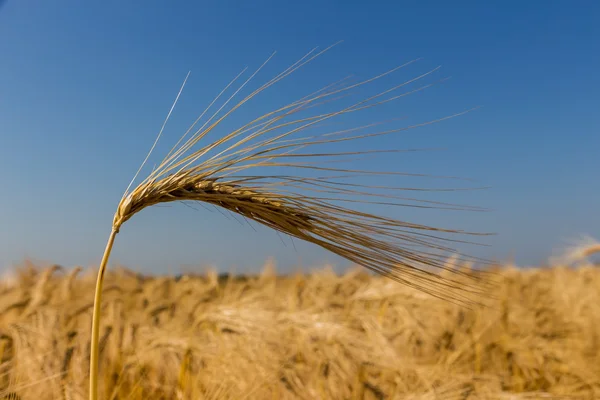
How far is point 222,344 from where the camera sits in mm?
2340

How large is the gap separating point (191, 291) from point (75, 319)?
0.99 meters

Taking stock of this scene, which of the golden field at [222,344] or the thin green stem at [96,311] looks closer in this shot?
the thin green stem at [96,311]

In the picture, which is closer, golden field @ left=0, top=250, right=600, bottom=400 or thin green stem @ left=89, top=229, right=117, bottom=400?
thin green stem @ left=89, top=229, right=117, bottom=400

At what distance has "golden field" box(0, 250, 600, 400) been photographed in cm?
212

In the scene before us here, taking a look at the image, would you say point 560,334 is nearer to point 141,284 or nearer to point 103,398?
point 141,284

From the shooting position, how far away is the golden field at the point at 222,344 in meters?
2.12

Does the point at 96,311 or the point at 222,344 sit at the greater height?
the point at 96,311

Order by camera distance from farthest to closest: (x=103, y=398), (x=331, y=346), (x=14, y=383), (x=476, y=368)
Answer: (x=476, y=368) < (x=331, y=346) < (x=103, y=398) < (x=14, y=383)

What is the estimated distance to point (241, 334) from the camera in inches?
93.2

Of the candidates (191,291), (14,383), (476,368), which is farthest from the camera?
(476,368)

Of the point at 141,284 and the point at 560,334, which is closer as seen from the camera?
the point at 141,284

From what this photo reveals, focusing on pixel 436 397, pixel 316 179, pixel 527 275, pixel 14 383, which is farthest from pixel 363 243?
pixel 527 275

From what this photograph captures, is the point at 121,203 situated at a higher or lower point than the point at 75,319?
higher

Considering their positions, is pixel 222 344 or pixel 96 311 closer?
pixel 96 311
